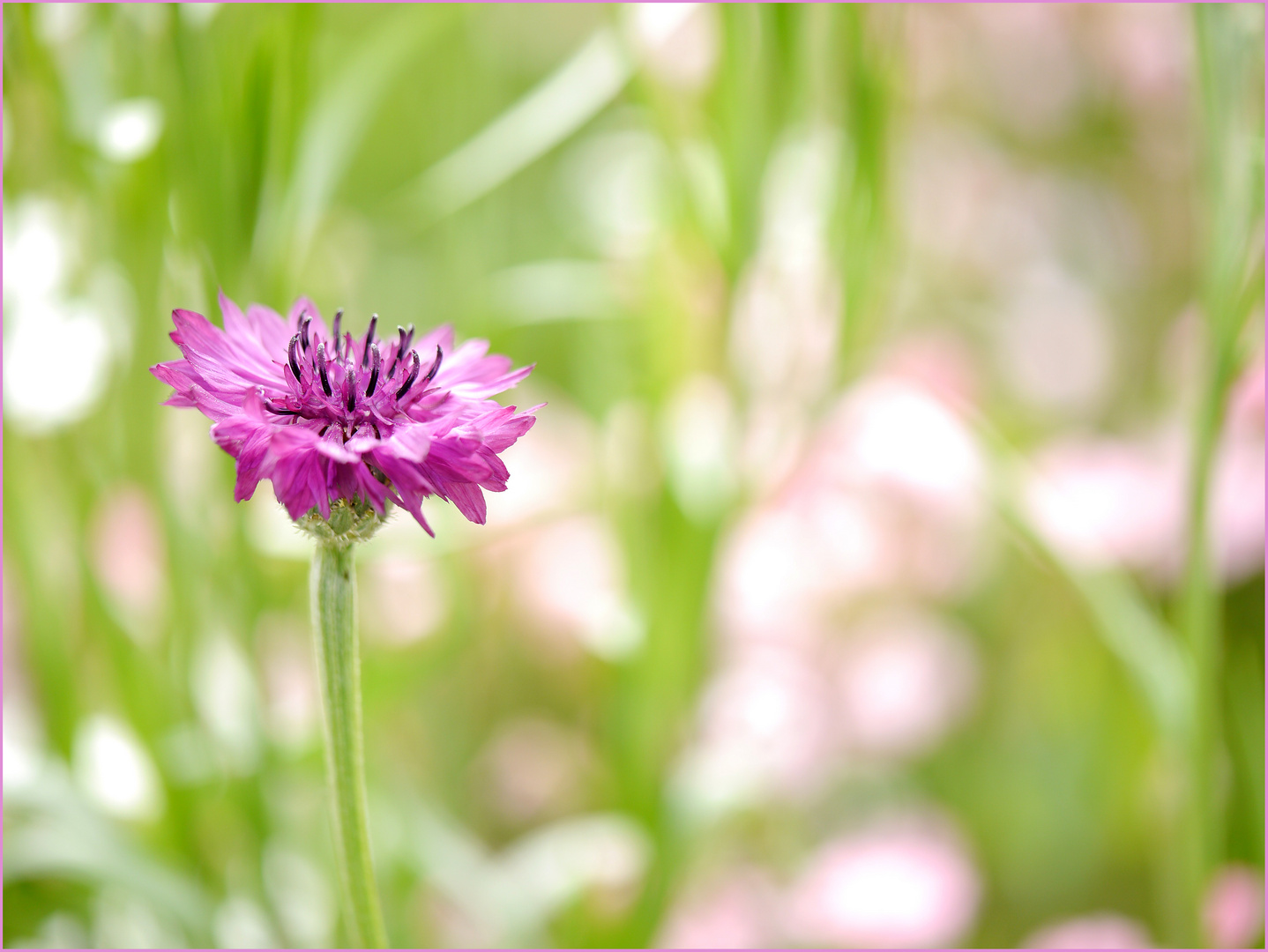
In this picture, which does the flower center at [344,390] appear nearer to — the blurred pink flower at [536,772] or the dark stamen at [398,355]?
the dark stamen at [398,355]

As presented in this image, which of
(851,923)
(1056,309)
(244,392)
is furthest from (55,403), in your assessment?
(1056,309)

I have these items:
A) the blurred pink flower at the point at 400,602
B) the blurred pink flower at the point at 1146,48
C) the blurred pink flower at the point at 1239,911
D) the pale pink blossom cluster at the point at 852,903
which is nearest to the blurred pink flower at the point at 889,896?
the pale pink blossom cluster at the point at 852,903

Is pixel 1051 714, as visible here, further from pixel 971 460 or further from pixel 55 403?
pixel 55 403

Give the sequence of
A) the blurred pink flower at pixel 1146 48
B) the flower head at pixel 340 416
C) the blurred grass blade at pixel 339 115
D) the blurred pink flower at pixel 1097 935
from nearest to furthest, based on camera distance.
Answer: the flower head at pixel 340 416, the blurred grass blade at pixel 339 115, the blurred pink flower at pixel 1097 935, the blurred pink flower at pixel 1146 48

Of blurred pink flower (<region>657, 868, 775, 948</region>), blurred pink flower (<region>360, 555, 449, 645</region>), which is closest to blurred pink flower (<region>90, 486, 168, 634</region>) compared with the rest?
blurred pink flower (<region>360, 555, 449, 645</region>)

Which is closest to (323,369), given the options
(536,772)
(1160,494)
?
(536,772)
